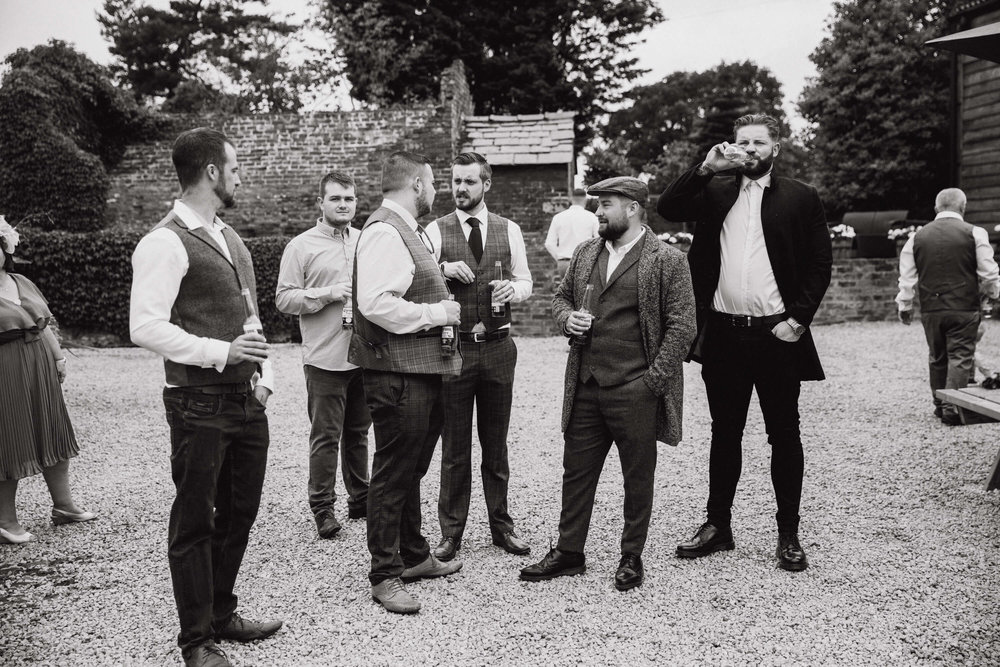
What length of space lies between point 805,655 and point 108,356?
12.0 m

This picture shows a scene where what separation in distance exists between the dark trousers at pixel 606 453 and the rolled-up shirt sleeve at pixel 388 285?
3.21 ft

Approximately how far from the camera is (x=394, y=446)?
12.4 feet

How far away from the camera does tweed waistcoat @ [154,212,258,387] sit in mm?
3002

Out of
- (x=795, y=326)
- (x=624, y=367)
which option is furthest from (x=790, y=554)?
(x=624, y=367)

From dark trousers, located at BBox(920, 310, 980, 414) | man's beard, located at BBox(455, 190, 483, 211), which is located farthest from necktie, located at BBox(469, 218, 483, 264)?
dark trousers, located at BBox(920, 310, 980, 414)

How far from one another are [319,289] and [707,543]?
110 inches

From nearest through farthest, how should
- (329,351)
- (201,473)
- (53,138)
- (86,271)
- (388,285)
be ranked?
(201,473), (388,285), (329,351), (86,271), (53,138)

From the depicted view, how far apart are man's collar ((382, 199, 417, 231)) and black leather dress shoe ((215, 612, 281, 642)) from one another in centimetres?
196

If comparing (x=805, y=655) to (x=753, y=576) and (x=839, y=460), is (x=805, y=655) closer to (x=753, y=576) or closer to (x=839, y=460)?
(x=753, y=576)

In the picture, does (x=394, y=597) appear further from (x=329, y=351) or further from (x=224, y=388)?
(x=329, y=351)

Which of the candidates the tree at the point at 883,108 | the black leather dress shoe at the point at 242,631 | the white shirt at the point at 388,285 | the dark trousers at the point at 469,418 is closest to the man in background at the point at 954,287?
the dark trousers at the point at 469,418

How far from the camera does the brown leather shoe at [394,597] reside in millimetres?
3689

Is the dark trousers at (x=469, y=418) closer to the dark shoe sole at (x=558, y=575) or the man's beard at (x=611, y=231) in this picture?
the dark shoe sole at (x=558, y=575)

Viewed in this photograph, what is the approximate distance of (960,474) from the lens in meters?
5.76
